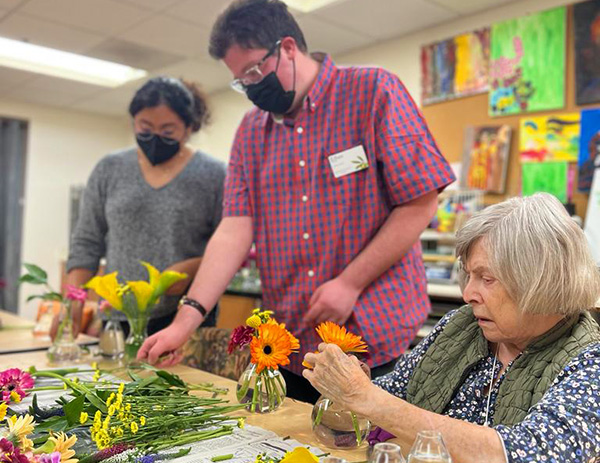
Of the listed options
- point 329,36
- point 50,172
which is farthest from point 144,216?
point 50,172

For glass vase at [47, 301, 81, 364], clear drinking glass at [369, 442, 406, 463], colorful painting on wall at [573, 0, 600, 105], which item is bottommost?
glass vase at [47, 301, 81, 364]

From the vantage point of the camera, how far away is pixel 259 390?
1319 millimetres

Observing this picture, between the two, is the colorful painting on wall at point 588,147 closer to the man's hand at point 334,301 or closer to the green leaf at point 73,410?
the man's hand at point 334,301

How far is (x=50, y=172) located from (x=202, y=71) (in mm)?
2750

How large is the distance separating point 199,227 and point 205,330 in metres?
0.47

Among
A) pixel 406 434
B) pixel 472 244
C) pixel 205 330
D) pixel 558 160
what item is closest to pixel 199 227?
pixel 205 330

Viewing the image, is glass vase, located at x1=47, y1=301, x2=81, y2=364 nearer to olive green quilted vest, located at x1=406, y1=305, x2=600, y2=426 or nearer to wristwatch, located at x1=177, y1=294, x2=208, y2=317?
wristwatch, located at x1=177, y1=294, x2=208, y2=317

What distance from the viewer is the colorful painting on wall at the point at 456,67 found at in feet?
13.9

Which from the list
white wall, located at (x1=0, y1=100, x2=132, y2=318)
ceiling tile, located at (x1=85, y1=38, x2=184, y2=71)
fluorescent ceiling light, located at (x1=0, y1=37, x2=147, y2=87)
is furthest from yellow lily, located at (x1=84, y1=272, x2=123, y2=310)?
white wall, located at (x1=0, y1=100, x2=132, y2=318)

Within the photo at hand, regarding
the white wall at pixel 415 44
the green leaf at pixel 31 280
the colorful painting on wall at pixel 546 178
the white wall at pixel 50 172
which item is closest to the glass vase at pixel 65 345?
the green leaf at pixel 31 280

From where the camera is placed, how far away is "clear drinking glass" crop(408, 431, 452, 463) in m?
0.78

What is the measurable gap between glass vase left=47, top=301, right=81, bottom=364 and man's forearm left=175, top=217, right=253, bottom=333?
16.3 inches

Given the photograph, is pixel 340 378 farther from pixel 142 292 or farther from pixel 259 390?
pixel 142 292

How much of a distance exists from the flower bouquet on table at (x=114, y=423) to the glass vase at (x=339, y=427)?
17 cm
